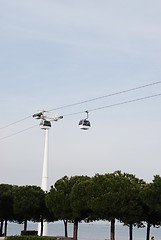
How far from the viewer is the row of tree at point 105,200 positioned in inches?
1845

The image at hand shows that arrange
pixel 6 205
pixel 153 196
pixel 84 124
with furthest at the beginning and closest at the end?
1. pixel 6 205
2. pixel 153 196
3. pixel 84 124

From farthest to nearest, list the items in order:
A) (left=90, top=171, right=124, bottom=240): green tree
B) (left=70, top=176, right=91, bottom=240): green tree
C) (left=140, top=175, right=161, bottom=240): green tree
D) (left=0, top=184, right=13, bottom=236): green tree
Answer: (left=0, top=184, right=13, bottom=236): green tree < (left=70, top=176, right=91, bottom=240): green tree < (left=90, top=171, right=124, bottom=240): green tree < (left=140, top=175, right=161, bottom=240): green tree

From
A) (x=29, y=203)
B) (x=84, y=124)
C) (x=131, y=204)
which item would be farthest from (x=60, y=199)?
(x=84, y=124)

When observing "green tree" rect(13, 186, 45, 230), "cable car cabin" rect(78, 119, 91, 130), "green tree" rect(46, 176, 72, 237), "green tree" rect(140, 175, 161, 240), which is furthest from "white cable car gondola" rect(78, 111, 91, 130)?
"green tree" rect(13, 186, 45, 230)

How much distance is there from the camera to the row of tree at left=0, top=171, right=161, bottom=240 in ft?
154

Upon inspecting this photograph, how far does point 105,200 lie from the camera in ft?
156

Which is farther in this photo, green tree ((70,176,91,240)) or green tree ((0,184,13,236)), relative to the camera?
green tree ((0,184,13,236))

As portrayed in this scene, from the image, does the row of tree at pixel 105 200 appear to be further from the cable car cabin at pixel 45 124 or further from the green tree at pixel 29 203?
the cable car cabin at pixel 45 124

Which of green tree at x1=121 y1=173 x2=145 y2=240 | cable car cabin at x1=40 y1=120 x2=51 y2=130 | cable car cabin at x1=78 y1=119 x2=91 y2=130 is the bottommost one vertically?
green tree at x1=121 y1=173 x2=145 y2=240

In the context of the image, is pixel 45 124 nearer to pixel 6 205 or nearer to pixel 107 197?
pixel 107 197

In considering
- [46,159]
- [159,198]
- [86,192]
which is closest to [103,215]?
[86,192]

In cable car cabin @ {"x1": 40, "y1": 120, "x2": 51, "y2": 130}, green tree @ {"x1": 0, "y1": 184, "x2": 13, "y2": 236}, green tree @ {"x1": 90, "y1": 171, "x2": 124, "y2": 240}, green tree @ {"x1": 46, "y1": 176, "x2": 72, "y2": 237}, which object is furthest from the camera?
green tree @ {"x1": 0, "y1": 184, "x2": 13, "y2": 236}

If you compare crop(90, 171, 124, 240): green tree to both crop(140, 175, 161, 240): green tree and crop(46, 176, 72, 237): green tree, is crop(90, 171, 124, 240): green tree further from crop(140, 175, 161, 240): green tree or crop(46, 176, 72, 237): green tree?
crop(46, 176, 72, 237): green tree

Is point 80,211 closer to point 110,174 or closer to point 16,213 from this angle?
point 110,174
